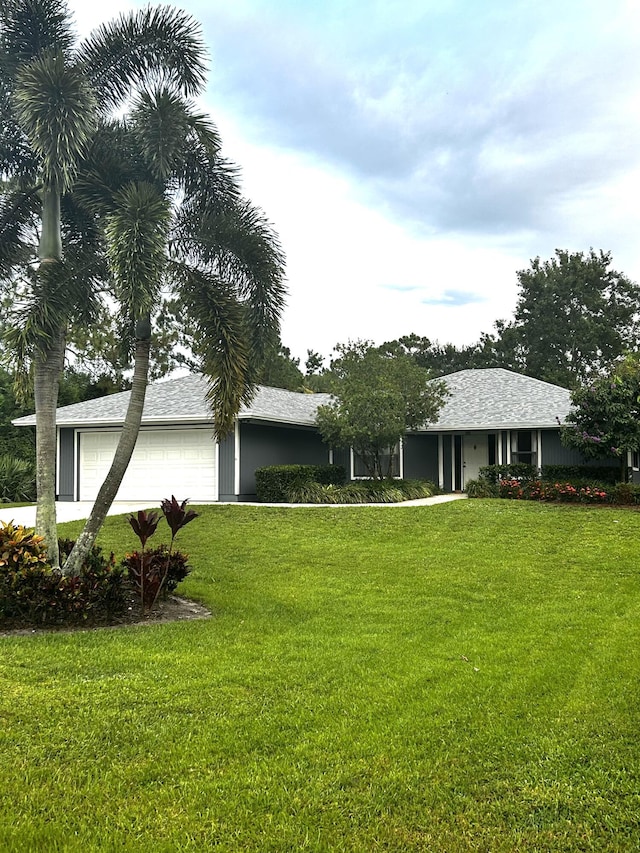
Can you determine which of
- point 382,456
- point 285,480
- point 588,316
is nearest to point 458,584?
point 285,480

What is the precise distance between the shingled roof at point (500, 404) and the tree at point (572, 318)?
53.3ft

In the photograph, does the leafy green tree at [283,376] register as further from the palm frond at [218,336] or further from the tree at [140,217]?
the palm frond at [218,336]

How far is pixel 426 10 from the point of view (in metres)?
10.6

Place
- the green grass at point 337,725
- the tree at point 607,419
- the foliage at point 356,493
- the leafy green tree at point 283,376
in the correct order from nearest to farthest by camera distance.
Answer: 1. the green grass at point 337,725
2. the tree at point 607,419
3. the foliage at point 356,493
4. the leafy green tree at point 283,376

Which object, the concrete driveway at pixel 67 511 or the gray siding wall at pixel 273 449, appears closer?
the concrete driveway at pixel 67 511

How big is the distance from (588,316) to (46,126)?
39.9 metres

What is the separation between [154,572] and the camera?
298 inches

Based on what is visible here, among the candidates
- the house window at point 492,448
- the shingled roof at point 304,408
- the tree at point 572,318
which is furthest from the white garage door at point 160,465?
the tree at point 572,318

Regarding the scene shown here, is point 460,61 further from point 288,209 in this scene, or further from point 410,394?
point 410,394

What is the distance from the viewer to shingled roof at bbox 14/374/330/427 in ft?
61.4

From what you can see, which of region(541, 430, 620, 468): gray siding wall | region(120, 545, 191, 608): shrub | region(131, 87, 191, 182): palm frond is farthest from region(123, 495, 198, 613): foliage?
region(541, 430, 620, 468): gray siding wall

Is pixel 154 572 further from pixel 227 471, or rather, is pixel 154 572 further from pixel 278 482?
pixel 227 471

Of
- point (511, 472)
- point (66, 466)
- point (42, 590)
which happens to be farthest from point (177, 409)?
point (42, 590)

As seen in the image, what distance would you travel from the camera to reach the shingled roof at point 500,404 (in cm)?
2041
